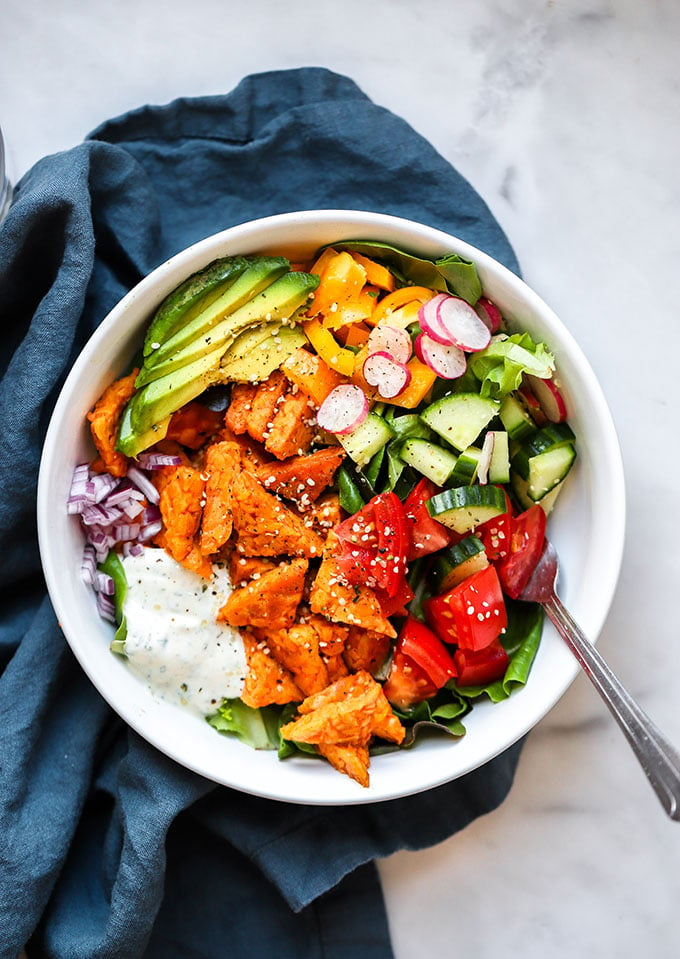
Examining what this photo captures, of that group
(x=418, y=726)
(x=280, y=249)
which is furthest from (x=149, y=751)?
(x=280, y=249)

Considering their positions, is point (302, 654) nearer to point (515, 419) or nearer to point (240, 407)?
point (240, 407)

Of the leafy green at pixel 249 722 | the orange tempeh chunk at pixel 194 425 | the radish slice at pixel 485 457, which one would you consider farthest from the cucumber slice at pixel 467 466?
the leafy green at pixel 249 722

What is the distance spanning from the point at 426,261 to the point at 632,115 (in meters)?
0.82

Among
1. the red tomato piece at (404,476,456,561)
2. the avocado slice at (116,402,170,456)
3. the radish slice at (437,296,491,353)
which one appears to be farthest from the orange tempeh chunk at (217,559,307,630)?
the radish slice at (437,296,491,353)

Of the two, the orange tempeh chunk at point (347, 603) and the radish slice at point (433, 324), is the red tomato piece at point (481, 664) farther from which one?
the radish slice at point (433, 324)

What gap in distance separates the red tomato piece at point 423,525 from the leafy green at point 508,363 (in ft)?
0.84

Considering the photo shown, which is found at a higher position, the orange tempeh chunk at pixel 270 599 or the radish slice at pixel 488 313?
the radish slice at pixel 488 313

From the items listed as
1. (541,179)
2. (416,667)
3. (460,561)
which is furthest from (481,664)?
(541,179)

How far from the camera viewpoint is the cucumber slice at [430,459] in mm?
2225

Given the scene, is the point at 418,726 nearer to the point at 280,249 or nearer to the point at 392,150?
the point at 280,249

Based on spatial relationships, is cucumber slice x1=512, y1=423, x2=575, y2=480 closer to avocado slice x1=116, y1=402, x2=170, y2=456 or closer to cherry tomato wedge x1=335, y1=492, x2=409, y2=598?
cherry tomato wedge x1=335, y1=492, x2=409, y2=598

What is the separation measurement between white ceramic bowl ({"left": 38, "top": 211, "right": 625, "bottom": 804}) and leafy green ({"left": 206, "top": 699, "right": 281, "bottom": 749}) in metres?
0.03

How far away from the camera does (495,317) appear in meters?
2.28

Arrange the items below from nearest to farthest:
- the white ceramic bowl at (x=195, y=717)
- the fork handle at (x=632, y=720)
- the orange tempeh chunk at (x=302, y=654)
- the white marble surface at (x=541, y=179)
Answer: the fork handle at (x=632, y=720)
the white ceramic bowl at (x=195, y=717)
the orange tempeh chunk at (x=302, y=654)
the white marble surface at (x=541, y=179)
